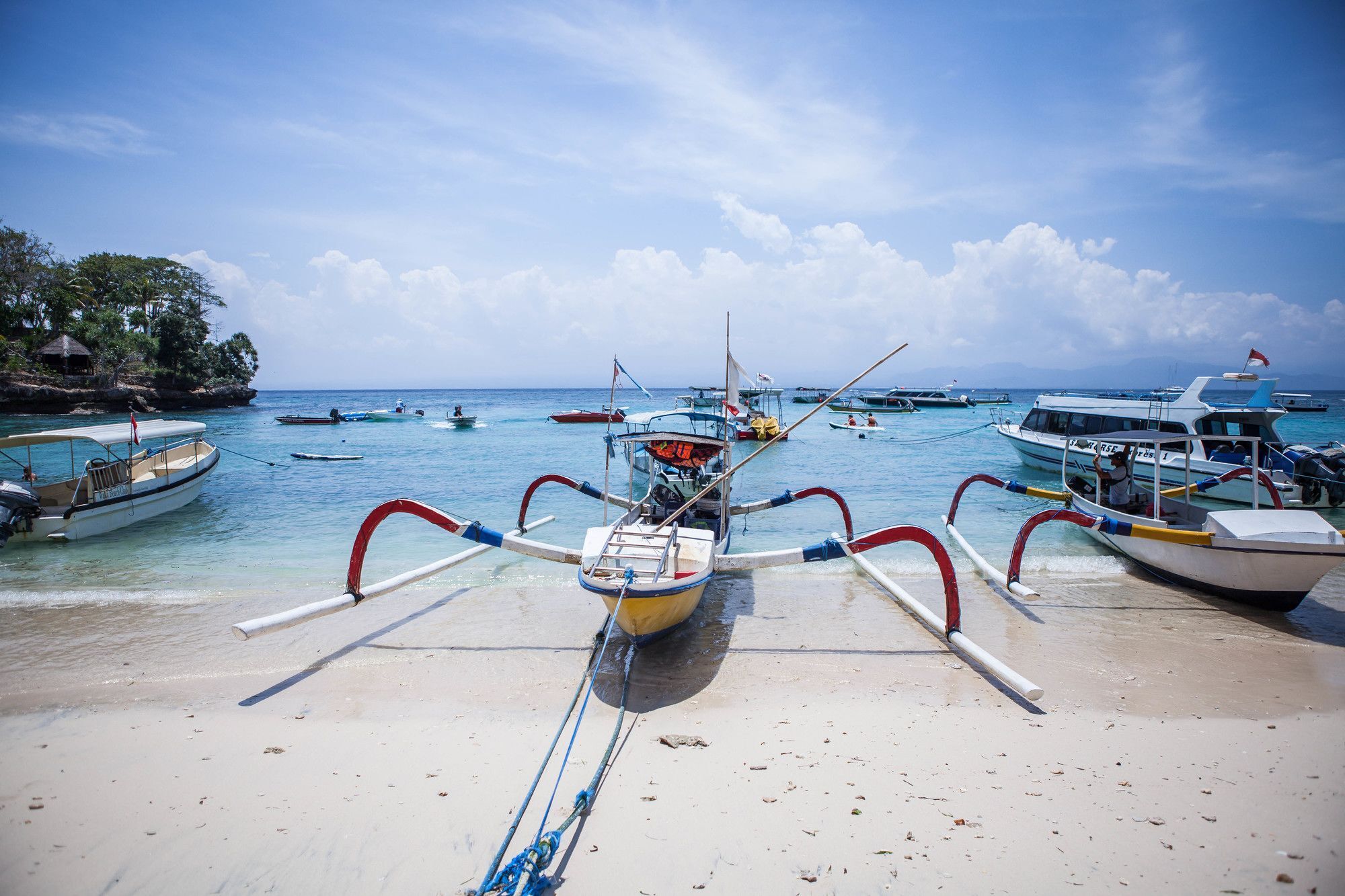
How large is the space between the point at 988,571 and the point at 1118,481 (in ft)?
10.4

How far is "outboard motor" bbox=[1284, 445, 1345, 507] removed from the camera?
14.1 meters

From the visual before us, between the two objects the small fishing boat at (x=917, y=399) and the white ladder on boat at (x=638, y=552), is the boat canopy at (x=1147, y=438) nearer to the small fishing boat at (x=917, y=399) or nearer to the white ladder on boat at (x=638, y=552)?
the white ladder on boat at (x=638, y=552)

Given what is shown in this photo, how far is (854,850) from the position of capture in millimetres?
3494

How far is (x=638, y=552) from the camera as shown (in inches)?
243

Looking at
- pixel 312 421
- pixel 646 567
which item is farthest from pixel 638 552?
pixel 312 421

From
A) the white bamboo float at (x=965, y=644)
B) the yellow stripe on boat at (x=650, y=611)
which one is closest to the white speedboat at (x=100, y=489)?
the yellow stripe on boat at (x=650, y=611)

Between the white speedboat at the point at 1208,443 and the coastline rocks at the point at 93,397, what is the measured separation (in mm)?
58789

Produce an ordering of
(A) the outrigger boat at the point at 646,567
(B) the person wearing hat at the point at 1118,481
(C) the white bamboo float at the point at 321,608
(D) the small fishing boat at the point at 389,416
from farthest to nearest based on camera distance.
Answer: (D) the small fishing boat at the point at 389,416 < (B) the person wearing hat at the point at 1118,481 < (C) the white bamboo float at the point at 321,608 < (A) the outrigger boat at the point at 646,567

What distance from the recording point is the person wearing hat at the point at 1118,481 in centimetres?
1024

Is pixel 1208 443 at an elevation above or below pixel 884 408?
below

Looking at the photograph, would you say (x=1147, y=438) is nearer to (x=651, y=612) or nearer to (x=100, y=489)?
(x=651, y=612)

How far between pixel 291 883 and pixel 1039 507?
16.6 meters

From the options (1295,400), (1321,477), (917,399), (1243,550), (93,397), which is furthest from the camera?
(1295,400)

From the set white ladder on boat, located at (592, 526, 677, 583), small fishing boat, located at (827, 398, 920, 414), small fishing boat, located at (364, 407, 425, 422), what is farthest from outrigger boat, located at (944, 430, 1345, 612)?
small fishing boat, located at (827, 398, 920, 414)
